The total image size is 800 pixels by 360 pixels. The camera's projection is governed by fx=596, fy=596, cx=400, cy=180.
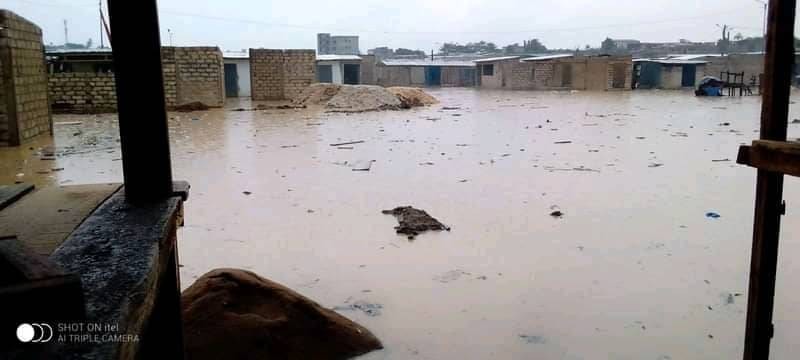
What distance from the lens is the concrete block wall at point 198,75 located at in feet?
72.8

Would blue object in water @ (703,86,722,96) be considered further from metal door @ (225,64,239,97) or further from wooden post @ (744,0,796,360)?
wooden post @ (744,0,796,360)

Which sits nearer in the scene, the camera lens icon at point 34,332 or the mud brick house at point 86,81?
the camera lens icon at point 34,332

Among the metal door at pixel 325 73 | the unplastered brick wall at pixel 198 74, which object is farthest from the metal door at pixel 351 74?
the unplastered brick wall at pixel 198 74

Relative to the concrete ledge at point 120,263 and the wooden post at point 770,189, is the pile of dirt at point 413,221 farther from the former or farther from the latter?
the concrete ledge at point 120,263

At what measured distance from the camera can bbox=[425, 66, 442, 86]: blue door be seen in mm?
45781

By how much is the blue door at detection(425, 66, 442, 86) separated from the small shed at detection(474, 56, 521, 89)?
3.48 metres

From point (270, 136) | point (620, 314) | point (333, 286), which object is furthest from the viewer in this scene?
point (270, 136)

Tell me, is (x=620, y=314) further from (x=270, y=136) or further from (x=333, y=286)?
(x=270, y=136)

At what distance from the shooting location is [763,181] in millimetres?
2029

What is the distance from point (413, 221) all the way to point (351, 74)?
106 ft

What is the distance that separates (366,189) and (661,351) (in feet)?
13.5

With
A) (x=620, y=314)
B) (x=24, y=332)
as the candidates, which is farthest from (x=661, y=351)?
(x=24, y=332)

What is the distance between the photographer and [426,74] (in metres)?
Answer: 45.8

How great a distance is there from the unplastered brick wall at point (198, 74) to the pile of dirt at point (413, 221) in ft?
60.5
